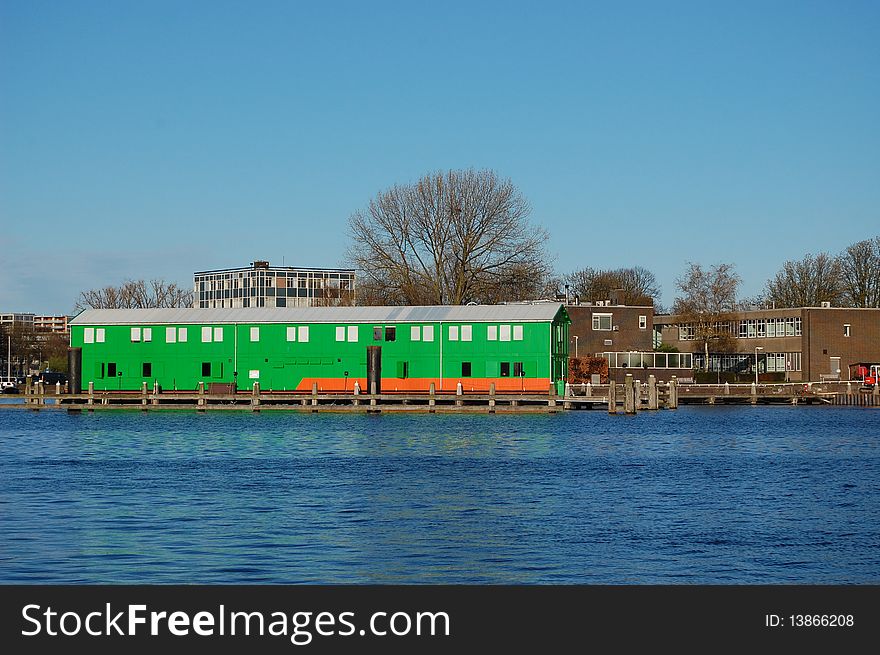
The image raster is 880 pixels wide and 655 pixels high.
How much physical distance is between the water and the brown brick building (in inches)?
2180

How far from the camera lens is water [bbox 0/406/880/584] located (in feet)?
71.3

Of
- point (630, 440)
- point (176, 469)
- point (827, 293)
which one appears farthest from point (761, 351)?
point (176, 469)

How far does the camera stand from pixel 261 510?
29188 millimetres

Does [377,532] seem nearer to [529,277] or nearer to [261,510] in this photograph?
[261,510]

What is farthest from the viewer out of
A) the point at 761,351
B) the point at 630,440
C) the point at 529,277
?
the point at 761,351

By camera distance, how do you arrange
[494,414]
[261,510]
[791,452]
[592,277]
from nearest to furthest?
[261,510] < [791,452] < [494,414] < [592,277]

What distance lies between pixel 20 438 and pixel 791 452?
3154 centimetres

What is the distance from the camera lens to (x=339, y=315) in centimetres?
7912

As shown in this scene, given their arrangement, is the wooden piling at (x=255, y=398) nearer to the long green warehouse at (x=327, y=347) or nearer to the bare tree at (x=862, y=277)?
the long green warehouse at (x=327, y=347)

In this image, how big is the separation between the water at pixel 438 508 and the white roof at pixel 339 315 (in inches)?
773

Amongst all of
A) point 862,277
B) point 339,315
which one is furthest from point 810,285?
point 339,315

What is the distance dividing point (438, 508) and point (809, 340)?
86.1 m

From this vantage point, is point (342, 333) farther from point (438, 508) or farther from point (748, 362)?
point (748, 362)

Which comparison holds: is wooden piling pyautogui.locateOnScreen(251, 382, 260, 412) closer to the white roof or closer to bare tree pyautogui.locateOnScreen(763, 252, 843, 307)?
the white roof
